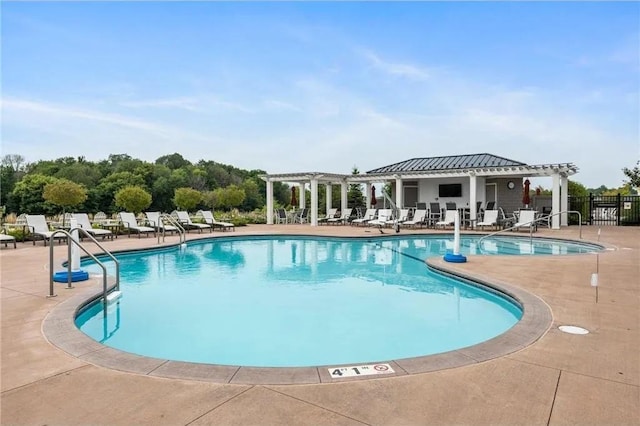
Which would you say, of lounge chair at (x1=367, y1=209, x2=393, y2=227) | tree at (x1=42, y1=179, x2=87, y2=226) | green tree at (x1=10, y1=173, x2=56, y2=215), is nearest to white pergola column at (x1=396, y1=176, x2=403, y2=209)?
lounge chair at (x1=367, y1=209, x2=393, y2=227)

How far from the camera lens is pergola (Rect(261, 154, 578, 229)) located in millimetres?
16391

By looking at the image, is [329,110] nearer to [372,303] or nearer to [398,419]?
[372,303]

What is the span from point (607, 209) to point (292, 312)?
69.1 feet

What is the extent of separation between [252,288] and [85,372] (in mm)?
4524

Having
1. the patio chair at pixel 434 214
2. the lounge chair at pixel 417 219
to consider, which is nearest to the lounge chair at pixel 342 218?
the lounge chair at pixel 417 219

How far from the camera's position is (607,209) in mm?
20484

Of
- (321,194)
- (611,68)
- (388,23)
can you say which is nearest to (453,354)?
(388,23)

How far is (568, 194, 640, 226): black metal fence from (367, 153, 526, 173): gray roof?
167 inches

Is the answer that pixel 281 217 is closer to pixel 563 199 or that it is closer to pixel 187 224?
pixel 187 224

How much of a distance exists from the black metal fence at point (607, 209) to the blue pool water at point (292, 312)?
48.0ft

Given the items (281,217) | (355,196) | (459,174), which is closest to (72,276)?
(281,217)

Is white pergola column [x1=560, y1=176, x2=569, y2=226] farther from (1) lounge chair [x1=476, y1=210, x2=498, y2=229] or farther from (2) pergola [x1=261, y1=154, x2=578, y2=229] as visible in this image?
(1) lounge chair [x1=476, y1=210, x2=498, y2=229]

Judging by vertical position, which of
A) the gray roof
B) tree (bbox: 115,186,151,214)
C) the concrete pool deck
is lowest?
the concrete pool deck

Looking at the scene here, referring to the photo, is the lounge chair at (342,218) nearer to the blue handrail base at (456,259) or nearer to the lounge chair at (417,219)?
the lounge chair at (417,219)
